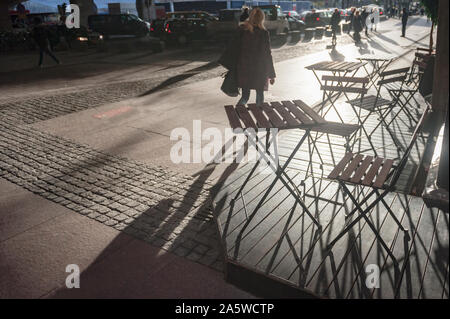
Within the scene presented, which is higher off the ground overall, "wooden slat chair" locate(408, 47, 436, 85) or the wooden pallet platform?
"wooden slat chair" locate(408, 47, 436, 85)

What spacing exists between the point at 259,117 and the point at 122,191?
1982 mm

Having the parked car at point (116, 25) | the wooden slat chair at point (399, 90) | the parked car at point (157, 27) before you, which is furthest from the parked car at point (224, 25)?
the wooden slat chair at point (399, 90)

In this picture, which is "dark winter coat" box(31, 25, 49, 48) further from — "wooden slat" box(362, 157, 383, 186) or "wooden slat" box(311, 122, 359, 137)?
"wooden slat" box(362, 157, 383, 186)

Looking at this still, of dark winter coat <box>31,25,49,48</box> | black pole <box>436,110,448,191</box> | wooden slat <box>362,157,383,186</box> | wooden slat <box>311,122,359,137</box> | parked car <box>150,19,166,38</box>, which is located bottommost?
wooden slat <box>362,157,383,186</box>

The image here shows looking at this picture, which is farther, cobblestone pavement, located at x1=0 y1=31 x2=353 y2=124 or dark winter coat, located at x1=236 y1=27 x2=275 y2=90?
cobblestone pavement, located at x1=0 y1=31 x2=353 y2=124

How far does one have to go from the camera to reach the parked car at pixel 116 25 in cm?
2316

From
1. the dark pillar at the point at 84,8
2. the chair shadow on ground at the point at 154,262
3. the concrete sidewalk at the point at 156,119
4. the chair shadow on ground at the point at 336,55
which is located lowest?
the chair shadow on ground at the point at 154,262

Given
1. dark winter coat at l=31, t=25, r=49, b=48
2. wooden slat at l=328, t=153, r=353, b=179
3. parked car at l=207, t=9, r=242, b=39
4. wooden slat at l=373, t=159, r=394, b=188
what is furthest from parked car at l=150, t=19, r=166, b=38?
wooden slat at l=373, t=159, r=394, b=188

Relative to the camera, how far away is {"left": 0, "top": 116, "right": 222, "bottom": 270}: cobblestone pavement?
3592 mm

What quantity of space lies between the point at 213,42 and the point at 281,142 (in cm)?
1697

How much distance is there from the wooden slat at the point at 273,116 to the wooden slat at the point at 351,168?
67cm

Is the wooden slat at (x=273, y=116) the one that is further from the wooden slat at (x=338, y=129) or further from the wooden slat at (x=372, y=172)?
the wooden slat at (x=372, y=172)

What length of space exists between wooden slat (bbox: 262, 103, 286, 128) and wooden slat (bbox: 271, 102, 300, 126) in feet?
0.17

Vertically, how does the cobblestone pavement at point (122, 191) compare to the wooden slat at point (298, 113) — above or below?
below
